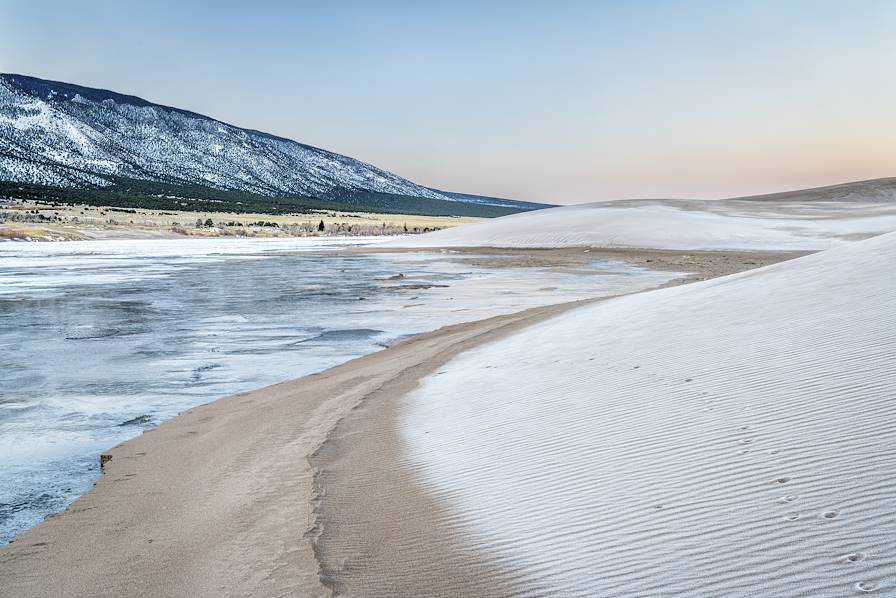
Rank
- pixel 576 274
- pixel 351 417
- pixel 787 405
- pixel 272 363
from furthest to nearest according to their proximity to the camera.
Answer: pixel 576 274
pixel 272 363
pixel 351 417
pixel 787 405

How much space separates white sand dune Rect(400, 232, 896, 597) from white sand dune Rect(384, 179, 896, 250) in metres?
29.3

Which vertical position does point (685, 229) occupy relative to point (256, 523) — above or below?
above

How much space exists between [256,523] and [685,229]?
3783 cm

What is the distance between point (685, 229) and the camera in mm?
39438

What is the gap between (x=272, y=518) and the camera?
4410mm

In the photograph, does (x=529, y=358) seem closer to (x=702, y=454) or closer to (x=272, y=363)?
(x=272, y=363)

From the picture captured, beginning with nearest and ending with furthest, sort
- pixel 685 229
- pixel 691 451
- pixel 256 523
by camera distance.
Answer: pixel 256 523
pixel 691 451
pixel 685 229

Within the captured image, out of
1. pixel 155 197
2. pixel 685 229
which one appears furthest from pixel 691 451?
pixel 155 197

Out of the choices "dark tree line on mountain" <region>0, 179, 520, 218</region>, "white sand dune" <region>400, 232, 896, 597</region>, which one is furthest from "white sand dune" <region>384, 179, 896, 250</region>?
"dark tree line on mountain" <region>0, 179, 520, 218</region>

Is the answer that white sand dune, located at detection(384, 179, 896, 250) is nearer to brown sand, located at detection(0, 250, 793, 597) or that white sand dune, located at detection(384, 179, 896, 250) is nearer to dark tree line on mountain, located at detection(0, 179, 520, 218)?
brown sand, located at detection(0, 250, 793, 597)

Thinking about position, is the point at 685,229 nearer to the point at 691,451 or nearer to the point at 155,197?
the point at 691,451

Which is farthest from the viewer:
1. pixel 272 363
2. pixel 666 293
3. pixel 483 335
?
pixel 666 293

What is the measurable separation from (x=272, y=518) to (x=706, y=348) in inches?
169

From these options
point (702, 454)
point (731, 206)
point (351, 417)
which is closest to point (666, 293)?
point (351, 417)
